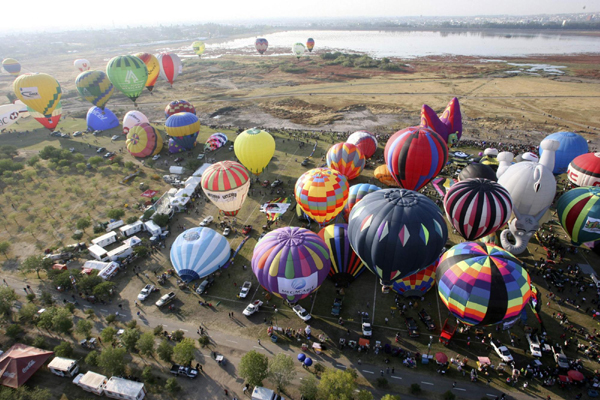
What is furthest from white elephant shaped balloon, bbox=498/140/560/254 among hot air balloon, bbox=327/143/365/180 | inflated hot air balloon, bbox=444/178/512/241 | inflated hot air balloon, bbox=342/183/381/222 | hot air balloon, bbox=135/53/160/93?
hot air balloon, bbox=135/53/160/93

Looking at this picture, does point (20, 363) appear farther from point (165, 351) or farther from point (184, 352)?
point (184, 352)

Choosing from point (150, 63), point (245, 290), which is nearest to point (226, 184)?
point (245, 290)

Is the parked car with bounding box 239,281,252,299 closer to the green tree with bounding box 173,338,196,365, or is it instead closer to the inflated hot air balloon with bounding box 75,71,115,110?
the green tree with bounding box 173,338,196,365

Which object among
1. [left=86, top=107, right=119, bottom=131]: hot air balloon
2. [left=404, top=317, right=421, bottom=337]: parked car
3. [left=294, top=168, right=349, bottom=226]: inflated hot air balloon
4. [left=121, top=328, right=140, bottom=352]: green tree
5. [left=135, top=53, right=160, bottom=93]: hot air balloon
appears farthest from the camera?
[left=135, top=53, right=160, bottom=93]: hot air balloon

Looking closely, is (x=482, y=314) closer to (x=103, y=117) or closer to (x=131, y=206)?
(x=131, y=206)

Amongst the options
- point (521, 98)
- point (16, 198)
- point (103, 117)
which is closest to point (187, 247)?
point (16, 198)

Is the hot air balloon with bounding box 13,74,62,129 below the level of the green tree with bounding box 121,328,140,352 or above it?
above

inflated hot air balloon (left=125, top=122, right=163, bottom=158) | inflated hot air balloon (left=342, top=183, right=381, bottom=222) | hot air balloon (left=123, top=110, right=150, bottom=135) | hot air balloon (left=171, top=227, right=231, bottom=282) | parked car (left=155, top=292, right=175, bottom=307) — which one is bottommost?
parked car (left=155, top=292, right=175, bottom=307)
